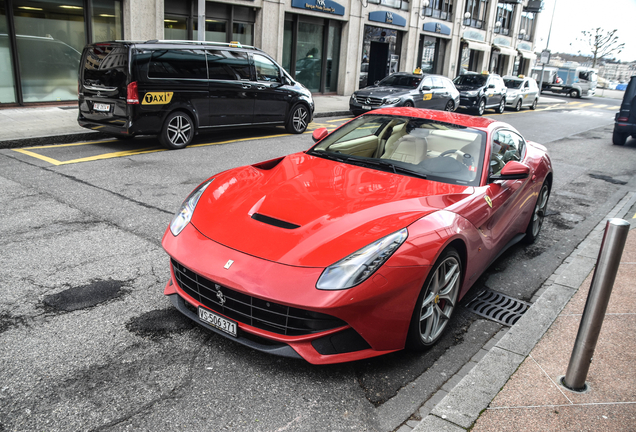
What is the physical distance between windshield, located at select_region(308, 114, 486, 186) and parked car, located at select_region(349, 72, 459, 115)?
36.7ft

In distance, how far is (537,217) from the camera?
19.7ft

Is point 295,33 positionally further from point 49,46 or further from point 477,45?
point 477,45

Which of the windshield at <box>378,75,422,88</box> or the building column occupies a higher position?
the building column

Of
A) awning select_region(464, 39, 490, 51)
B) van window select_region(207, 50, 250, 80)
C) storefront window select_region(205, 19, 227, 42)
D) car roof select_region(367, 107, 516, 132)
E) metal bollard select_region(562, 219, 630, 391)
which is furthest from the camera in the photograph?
awning select_region(464, 39, 490, 51)

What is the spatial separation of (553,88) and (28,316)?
46491 millimetres

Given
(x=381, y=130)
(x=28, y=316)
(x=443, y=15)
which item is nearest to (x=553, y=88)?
(x=443, y=15)

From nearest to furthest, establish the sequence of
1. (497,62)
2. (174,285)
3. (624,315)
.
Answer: (174,285), (624,315), (497,62)

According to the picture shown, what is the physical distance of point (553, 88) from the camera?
4331 cm

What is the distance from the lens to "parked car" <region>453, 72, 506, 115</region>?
22.1 metres

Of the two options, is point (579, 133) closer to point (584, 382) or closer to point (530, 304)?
point (530, 304)

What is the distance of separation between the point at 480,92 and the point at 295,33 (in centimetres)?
815

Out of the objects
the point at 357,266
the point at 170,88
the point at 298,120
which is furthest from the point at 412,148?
the point at 298,120

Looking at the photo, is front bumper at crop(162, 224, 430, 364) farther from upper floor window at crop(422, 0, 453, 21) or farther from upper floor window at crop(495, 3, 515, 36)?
upper floor window at crop(495, 3, 515, 36)

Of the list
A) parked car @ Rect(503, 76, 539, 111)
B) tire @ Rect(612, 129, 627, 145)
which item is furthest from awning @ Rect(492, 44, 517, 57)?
tire @ Rect(612, 129, 627, 145)
